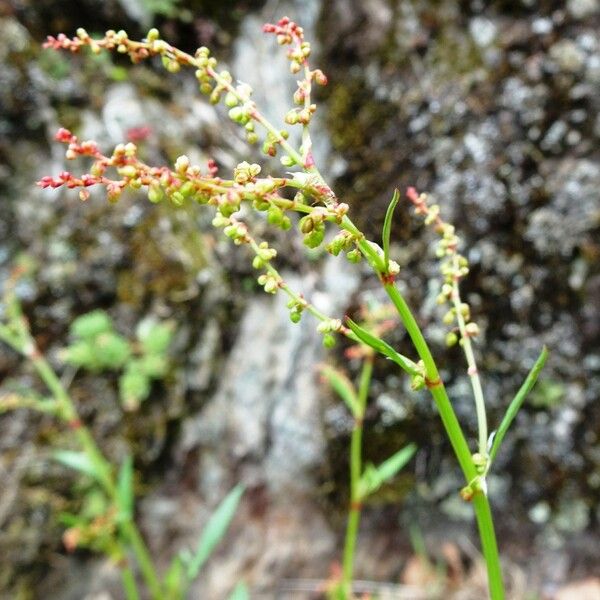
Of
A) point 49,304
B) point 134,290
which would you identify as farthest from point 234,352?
point 49,304

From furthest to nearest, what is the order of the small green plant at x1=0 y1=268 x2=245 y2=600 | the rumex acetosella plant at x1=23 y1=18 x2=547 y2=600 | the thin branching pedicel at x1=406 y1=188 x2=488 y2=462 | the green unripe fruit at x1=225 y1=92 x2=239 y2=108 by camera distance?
the small green plant at x1=0 y1=268 x2=245 y2=600 < the thin branching pedicel at x1=406 y1=188 x2=488 y2=462 < the green unripe fruit at x1=225 y1=92 x2=239 y2=108 < the rumex acetosella plant at x1=23 y1=18 x2=547 y2=600

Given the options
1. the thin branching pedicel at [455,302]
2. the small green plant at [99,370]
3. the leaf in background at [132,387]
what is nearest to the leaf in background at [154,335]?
the small green plant at [99,370]

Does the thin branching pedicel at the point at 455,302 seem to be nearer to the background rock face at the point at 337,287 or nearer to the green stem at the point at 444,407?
the green stem at the point at 444,407

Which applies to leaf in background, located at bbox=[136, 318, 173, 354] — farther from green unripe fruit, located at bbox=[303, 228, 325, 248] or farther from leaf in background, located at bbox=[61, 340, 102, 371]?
green unripe fruit, located at bbox=[303, 228, 325, 248]

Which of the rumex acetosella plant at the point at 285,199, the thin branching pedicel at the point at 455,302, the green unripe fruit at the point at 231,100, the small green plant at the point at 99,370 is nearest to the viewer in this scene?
the rumex acetosella plant at the point at 285,199

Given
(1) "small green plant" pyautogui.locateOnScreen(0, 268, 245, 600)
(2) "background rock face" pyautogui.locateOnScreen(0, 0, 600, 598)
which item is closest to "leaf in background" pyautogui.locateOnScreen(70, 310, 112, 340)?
(1) "small green plant" pyautogui.locateOnScreen(0, 268, 245, 600)

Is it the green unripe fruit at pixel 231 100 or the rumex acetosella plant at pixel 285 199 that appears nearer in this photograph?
the rumex acetosella plant at pixel 285 199
